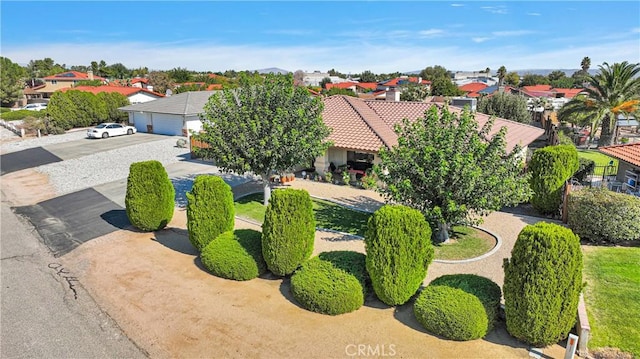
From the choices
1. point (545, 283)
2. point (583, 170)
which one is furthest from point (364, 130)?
point (545, 283)

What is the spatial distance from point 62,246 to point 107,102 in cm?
3578

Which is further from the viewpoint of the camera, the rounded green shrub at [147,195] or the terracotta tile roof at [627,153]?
the terracotta tile roof at [627,153]

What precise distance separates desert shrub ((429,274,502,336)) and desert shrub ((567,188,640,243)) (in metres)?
7.45

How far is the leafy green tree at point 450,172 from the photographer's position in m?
13.1

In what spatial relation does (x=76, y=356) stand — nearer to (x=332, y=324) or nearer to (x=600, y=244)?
(x=332, y=324)

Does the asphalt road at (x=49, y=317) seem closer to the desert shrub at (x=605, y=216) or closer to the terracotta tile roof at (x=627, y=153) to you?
the desert shrub at (x=605, y=216)

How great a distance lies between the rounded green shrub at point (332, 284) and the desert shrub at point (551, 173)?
10501 mm

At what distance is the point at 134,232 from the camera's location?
16.4 meters

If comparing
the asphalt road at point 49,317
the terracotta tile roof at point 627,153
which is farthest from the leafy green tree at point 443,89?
the asphalt road at point 49,317

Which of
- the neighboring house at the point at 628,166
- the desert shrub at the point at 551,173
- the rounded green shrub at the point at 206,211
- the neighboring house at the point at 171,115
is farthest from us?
the neighboring house at the point at 171,115

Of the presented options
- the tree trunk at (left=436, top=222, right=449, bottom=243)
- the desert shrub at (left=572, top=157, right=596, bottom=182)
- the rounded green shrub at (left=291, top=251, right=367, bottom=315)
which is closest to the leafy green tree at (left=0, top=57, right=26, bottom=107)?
the rounded green shrub at (left=291, top=251, right=367, bottom=315)

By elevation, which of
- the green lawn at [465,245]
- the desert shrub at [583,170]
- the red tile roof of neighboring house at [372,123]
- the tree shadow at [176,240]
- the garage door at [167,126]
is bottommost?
the tree shadow at [176,240]

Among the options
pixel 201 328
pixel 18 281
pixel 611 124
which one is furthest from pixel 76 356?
pixel 611 124

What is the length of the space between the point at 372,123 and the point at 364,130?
1069 mm
